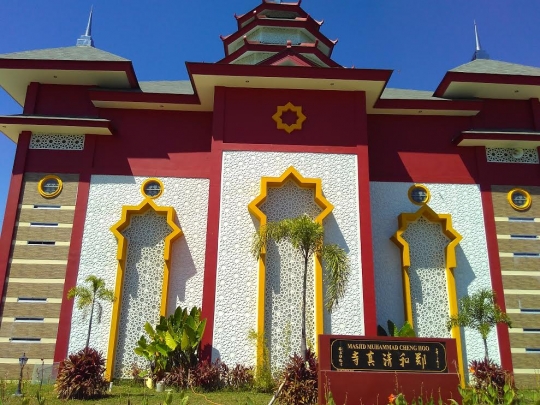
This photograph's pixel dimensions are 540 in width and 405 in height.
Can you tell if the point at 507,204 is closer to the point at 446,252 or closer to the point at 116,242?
the point at 446,252

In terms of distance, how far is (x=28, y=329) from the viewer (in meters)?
13.7

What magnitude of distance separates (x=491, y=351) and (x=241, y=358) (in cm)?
713

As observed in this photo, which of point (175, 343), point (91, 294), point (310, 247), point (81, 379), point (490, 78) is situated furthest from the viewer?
point (490, 78)

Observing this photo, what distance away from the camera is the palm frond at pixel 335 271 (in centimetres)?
1211

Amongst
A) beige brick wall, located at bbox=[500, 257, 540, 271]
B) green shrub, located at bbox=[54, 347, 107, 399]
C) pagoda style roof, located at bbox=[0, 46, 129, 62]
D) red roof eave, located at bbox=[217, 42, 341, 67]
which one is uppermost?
red roof eave, located at bbox=[217, 42, 341, 67]

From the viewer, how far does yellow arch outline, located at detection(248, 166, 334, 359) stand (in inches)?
509

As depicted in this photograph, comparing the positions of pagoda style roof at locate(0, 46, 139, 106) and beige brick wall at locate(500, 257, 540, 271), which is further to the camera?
pagoda style roof at locate(0, 46, 139, 106)

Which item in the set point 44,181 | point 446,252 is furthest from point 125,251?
point 446,252

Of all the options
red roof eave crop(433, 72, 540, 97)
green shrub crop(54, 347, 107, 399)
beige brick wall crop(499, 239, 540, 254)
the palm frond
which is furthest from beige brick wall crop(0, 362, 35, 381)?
red roof eave crop(433, 72, 540, 97)

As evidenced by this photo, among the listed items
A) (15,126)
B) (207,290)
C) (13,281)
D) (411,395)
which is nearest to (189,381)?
(207,290)

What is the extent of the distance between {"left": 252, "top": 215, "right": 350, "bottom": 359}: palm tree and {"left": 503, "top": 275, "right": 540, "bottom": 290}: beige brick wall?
5.08m

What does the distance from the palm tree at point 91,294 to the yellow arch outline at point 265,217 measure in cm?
418

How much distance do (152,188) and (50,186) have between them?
3.08m

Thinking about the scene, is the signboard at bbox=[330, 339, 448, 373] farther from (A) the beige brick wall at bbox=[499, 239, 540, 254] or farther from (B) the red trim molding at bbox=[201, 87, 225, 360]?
(A) the beige brick wall at bbox=[499, 239, 540, 254]
